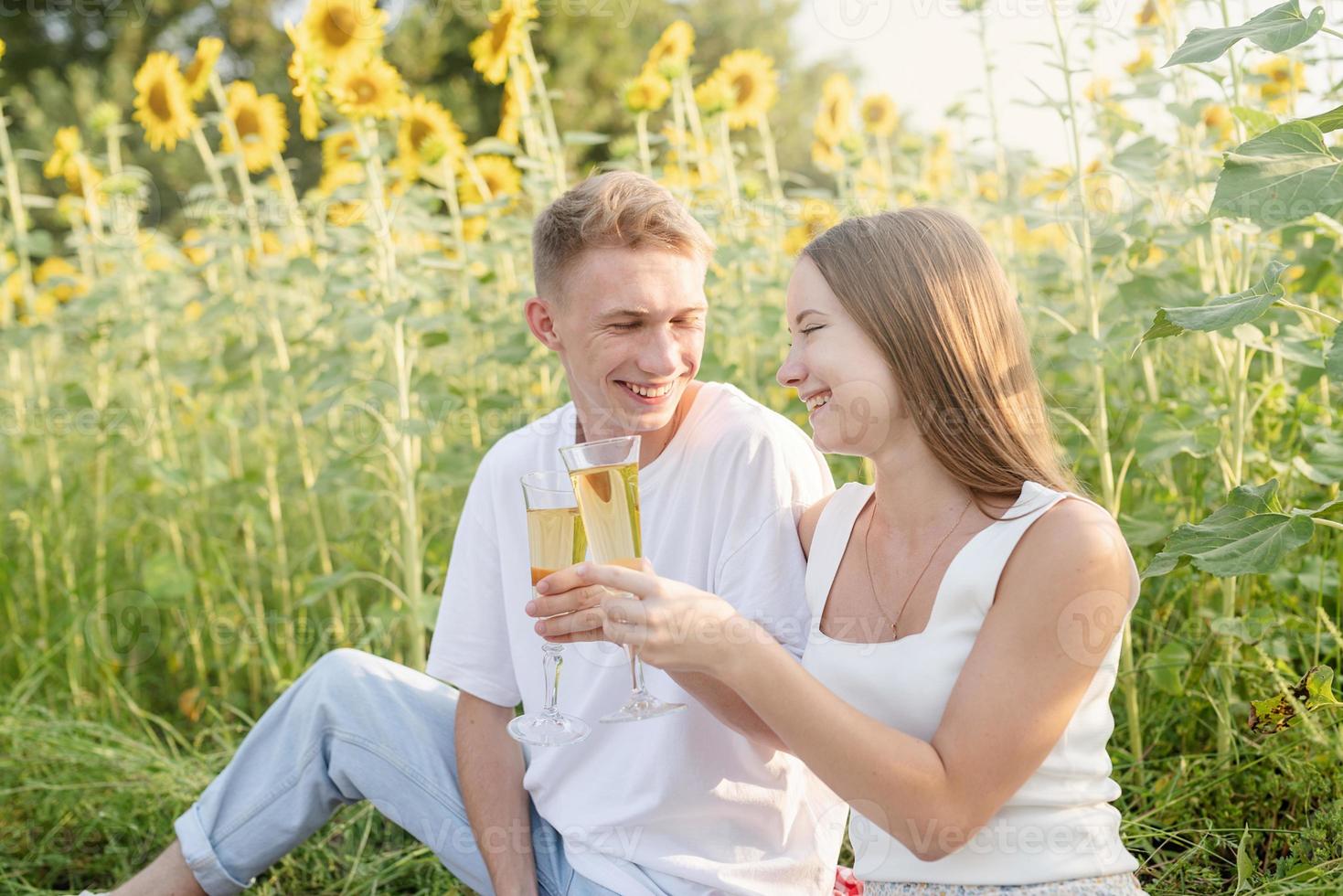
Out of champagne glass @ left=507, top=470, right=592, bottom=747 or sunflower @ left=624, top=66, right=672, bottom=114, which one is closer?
champagne glass @ left=507, top=470, right=592, bottom=747

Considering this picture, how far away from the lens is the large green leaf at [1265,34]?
5.20ft

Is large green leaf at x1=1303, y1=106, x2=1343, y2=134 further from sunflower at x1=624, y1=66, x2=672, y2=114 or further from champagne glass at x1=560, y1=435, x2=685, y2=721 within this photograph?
sunflower at x1=624, y1=66, x2=672, y2=114

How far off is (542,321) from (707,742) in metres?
0.84

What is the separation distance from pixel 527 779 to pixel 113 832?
1.45 metres

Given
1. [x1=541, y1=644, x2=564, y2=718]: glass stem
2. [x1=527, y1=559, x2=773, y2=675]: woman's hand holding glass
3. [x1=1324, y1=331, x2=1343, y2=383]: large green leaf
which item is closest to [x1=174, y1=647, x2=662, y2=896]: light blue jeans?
[x1=541, y1=644, x2=564, y2=718]: glass stem

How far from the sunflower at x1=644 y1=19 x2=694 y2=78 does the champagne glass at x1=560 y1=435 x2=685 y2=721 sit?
248cm

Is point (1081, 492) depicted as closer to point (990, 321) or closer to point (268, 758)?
point (990, 321)

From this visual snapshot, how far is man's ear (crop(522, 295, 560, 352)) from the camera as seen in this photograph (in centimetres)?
231

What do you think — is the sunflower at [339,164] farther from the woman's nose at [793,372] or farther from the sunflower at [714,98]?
the woman's nose at [793,372]

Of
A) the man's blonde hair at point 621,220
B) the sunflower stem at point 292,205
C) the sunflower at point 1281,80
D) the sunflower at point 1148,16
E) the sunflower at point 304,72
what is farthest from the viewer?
the sunflower stem at point 292,205

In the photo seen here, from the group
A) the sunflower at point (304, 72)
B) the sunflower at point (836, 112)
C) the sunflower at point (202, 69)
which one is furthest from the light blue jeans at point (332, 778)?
the sunflower at point (836, 112)

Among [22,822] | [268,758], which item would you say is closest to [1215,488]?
[268,758]

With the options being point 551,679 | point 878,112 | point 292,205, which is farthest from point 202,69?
point 551,679

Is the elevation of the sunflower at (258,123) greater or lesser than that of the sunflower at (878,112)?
greater
